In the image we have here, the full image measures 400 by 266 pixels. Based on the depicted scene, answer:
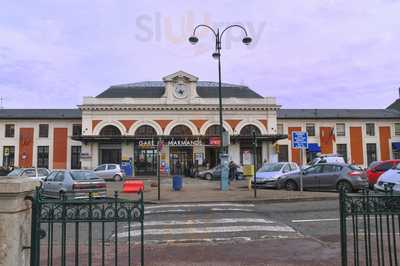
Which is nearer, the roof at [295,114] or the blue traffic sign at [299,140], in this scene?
the blue traffic sign at [299,140]

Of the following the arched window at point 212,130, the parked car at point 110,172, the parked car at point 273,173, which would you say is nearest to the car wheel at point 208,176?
the parked car at point 110,172

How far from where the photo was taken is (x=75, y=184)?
1499 cm

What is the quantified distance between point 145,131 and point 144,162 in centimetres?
380

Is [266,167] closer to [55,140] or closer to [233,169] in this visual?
[233,169]

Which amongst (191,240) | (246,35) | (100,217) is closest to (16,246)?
(100,217)

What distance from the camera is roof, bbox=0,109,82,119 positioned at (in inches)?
1825

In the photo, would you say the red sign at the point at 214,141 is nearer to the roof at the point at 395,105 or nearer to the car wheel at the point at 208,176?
the car wheel at the point at 208,176

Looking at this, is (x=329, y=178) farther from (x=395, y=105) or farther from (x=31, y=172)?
(x=395, y=105)

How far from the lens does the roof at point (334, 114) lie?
49344 mm

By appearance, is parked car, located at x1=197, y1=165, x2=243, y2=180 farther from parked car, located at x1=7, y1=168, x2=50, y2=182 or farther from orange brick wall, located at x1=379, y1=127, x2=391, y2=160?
orange brick wall, located at x1=379, y1=127, x2=391, y2=160

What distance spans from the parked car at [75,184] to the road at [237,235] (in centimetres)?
428

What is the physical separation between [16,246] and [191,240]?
4685mm

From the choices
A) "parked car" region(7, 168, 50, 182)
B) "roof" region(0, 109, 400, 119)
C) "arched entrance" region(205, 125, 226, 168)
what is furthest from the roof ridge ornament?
"parked car" region(7, 168, 50, 182)

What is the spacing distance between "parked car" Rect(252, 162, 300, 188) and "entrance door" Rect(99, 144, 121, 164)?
83.8 ft
